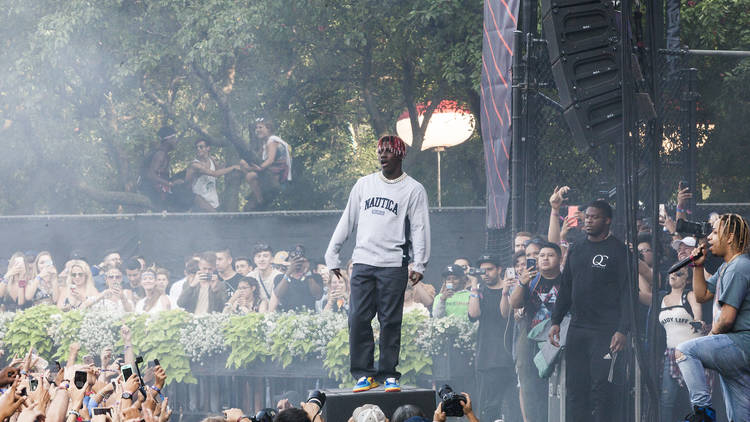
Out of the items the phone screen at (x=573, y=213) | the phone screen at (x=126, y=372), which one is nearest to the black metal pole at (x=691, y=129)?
the phone screen at (x=573, y=213)

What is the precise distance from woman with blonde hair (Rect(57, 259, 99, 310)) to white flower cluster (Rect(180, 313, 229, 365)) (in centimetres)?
313

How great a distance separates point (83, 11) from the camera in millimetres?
17594

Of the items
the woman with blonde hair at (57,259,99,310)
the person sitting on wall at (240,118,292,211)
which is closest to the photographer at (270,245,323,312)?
the woman with blonde hair at (57,259,99,310)

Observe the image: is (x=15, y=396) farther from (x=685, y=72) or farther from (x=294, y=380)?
(x=685, y=72)

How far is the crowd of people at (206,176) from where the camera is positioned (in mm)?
17562

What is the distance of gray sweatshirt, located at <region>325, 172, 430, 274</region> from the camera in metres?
5.67

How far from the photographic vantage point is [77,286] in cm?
1309

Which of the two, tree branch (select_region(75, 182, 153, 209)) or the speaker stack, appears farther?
tree branch (select_region(75, 182, 153, 209))

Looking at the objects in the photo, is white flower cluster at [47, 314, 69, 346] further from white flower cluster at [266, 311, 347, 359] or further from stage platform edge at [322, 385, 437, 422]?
stage platform edge at [322, 385, 437, 422]

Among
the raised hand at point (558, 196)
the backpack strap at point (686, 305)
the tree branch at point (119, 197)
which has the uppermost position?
the tree branch at point (119, 197)

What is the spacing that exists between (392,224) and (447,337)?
13.7 ft

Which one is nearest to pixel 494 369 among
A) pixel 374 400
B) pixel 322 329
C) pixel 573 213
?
pixel 573 213

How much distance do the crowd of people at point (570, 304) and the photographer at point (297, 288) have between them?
0.05 ft

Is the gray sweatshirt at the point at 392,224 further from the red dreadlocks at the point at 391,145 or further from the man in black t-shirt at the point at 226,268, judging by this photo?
the man in black t-shirt at the point at 226,268
